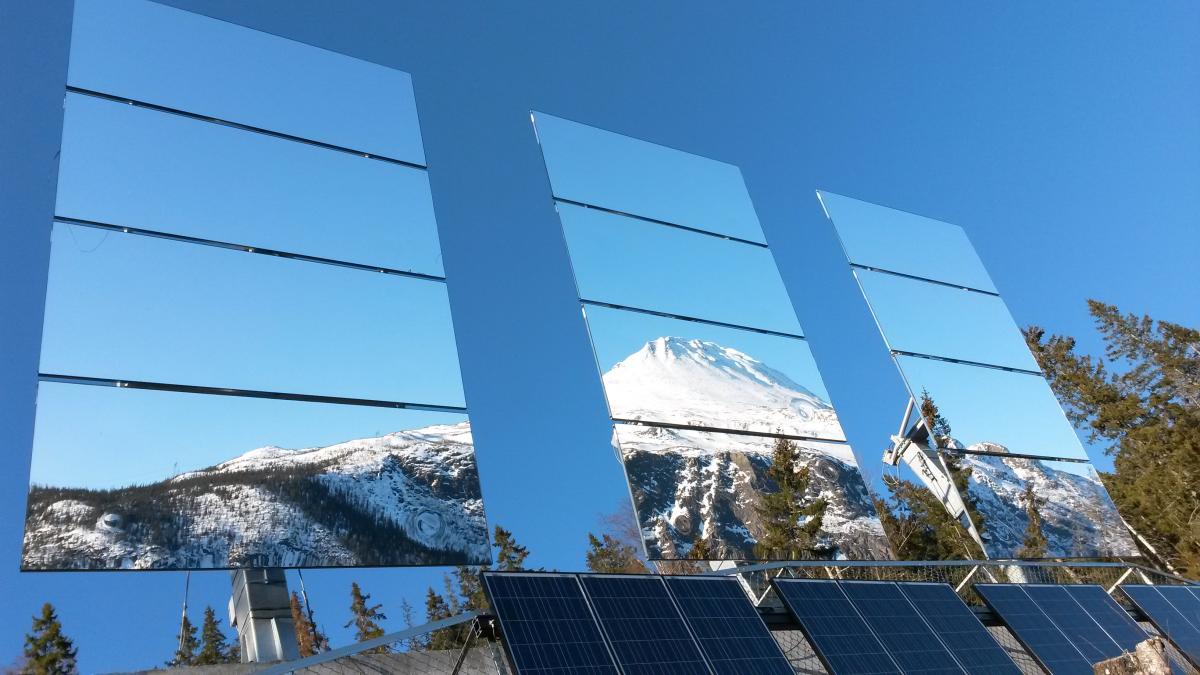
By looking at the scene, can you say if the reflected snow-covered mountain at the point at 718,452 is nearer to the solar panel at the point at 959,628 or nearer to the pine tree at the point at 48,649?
the solar panel at the point at 959,628

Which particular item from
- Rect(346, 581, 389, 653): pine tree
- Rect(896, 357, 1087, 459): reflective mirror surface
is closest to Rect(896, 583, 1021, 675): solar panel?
Rect(896, 357, 1087, 459): reflective mirror surface

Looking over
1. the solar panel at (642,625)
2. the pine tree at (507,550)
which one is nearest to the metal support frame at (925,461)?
the solar panel at (642,625)

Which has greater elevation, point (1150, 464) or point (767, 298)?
point (767, 298)

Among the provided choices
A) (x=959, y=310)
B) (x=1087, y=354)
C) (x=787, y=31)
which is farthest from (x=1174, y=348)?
(x=959, y=310)

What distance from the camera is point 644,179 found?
11664mm

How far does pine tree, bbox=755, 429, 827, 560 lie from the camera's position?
8477 millimetres

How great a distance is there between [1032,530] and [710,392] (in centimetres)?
426

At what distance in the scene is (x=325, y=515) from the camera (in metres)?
6.35

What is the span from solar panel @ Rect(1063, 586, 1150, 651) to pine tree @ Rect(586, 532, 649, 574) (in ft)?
14.8

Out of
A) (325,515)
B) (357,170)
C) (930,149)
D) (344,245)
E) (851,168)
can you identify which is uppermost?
(930,149)

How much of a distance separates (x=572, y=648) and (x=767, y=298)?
640cm

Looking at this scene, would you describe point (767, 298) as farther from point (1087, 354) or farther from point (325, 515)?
point (1087, 354)

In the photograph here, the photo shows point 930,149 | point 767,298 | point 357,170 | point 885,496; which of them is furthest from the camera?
point 930,149

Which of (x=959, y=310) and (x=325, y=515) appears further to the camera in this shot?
(x=959, y=310)
